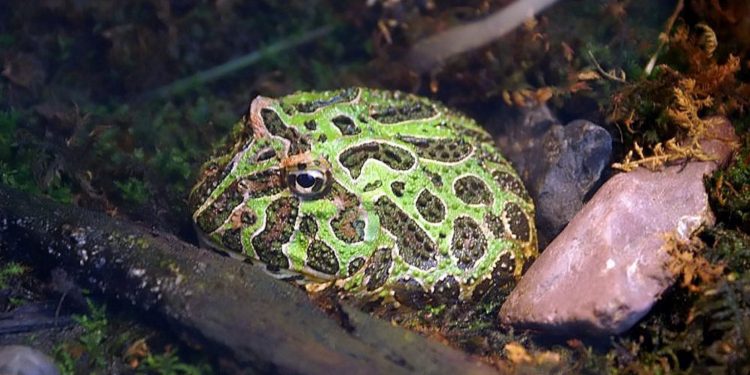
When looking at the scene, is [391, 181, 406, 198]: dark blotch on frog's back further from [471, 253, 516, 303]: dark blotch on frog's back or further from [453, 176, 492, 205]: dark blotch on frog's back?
[471, 253, 516, 303]: dark blotch on frog's back

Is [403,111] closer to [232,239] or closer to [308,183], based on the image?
[308,183]

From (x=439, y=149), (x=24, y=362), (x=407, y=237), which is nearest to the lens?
(x=24, y=362)

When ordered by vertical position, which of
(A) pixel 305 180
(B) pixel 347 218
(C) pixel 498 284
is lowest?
(C) pixel 498 284

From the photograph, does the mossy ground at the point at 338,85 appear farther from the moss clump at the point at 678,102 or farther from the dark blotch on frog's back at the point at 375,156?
the dark blotch on frog's back at the point at 375,156

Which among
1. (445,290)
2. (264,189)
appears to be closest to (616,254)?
Answer: (445,290)

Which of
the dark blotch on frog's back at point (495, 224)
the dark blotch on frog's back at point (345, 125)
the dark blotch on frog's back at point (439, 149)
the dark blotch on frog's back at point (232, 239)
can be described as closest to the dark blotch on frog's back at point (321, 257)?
the dark blotch on frog's back at point (232, 239)

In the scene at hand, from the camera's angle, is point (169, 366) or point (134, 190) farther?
point (134, 190)

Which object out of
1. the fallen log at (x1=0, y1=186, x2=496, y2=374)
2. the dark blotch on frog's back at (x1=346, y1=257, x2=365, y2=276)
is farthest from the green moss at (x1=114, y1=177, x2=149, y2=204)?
the dark blotch on frog's back at (x1=346, y1=257, x2=365, y2=276)
